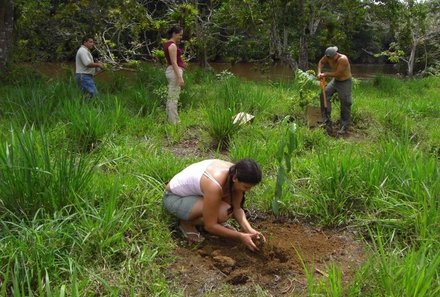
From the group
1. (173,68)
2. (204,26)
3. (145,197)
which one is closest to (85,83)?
(173,68)

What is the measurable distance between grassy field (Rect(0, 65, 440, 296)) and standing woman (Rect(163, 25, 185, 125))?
37 centimetres

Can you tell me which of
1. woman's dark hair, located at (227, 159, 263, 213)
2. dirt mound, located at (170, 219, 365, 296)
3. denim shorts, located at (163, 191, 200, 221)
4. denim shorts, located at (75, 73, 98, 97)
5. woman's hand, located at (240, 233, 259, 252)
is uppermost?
woman's dark hair, located at (227, 159, 263, 213)

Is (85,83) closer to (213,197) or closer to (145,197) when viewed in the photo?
(145,197)

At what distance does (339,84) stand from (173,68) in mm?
2273

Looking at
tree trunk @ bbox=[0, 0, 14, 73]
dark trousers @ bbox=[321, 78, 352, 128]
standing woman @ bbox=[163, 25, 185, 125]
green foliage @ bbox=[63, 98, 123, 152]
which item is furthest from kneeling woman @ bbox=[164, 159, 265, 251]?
tree trunk @ bbox=[0, 0, 14, 73]

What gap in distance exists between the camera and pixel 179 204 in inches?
119

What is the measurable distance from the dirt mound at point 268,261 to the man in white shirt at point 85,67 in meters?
4.14

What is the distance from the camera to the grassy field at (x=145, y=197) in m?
2.32

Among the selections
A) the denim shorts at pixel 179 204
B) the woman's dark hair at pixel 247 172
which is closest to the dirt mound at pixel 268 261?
the denim shorts at pixel 179 204

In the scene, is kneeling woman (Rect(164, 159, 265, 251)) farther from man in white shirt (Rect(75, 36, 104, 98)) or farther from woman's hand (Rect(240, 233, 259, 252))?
man in white shirt (Rect(75, 36, 104, 98))

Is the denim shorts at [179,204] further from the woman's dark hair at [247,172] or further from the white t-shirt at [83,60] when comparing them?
the white t-shirt at [83,60]

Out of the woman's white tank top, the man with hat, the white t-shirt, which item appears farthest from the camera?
the white t-shirt

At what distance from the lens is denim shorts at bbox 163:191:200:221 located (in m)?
2.99

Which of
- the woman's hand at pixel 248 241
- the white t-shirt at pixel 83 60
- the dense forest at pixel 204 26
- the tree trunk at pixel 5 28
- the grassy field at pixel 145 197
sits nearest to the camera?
the grassy field at pixel 145 197
